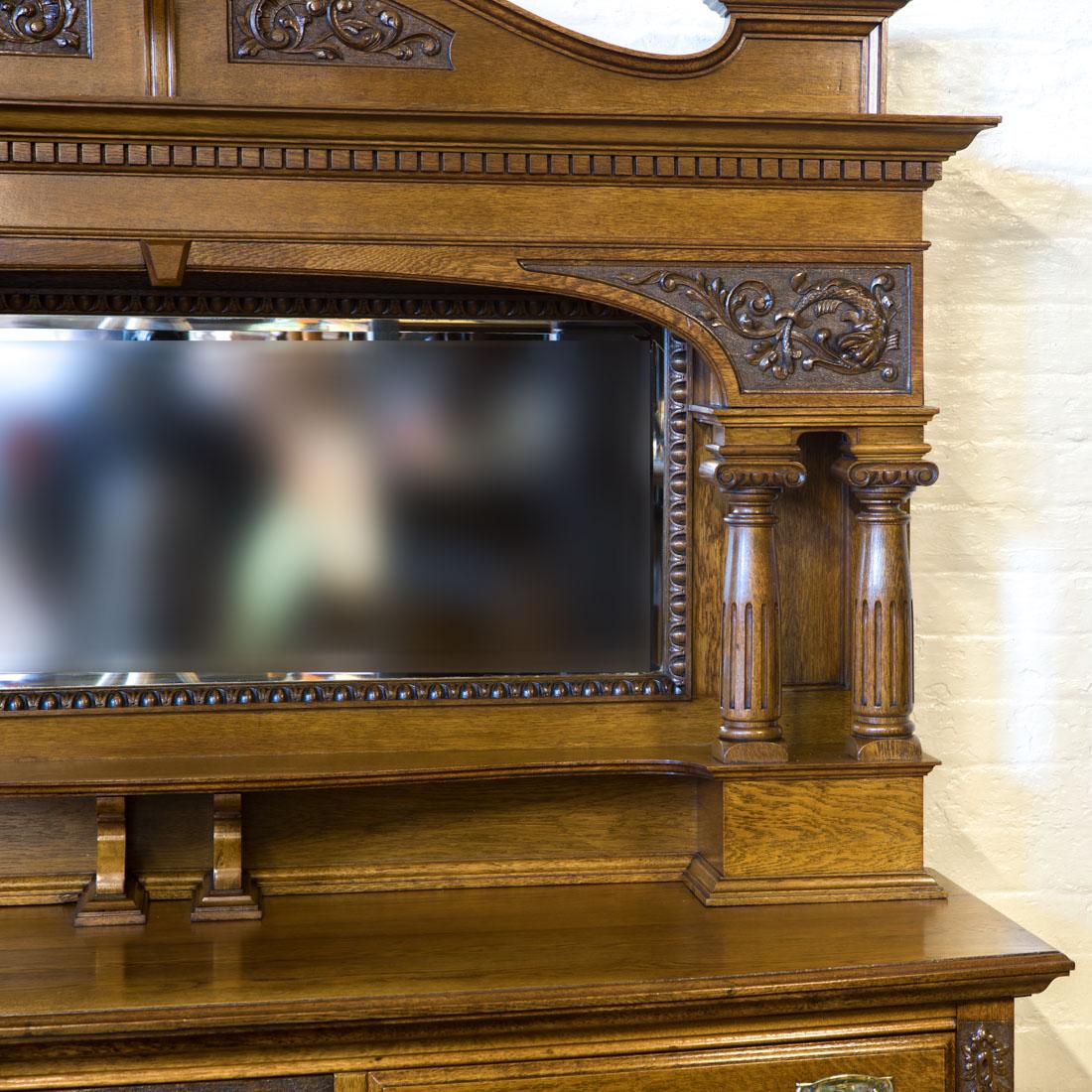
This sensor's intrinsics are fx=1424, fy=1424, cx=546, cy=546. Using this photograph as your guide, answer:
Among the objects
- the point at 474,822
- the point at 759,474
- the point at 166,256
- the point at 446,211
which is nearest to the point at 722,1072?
the point at 474,822

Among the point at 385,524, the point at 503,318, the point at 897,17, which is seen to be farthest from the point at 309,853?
the point at 897,17

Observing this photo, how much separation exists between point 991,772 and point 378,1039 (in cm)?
125

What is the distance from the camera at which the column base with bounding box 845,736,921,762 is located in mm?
2209

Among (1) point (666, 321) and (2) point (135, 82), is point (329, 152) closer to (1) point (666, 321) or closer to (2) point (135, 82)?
(2) point (135, 82)

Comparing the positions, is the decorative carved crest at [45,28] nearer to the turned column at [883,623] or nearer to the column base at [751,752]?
the turned column at [883,623]

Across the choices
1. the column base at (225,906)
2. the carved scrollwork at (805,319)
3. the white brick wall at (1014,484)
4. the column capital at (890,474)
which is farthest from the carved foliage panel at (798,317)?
the column base at (225,906)

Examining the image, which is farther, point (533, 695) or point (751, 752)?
point (533, 695)

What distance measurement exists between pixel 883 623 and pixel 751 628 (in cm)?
21

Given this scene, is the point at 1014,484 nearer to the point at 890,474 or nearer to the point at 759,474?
the point at 890,474

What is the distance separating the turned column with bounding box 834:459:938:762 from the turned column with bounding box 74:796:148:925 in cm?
113

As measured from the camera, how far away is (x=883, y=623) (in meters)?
2.20

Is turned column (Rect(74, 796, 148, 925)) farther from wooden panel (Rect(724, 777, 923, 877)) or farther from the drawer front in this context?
wooden panel (Rect(724, 777, 923, 877))

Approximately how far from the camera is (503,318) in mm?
2322

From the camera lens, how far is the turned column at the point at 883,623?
7.20ft
